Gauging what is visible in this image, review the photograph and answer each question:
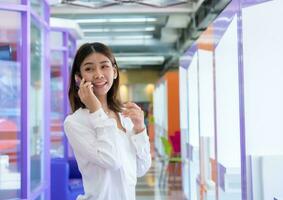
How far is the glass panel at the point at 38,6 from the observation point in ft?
12.5

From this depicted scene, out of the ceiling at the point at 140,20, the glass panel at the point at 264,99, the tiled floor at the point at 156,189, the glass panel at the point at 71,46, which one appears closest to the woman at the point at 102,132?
the glass panel at the point at 264,99

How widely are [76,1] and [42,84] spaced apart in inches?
126

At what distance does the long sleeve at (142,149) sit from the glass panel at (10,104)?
81.7 inches

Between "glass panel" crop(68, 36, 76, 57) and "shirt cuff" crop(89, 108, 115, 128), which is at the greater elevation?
"glass panel" crop(68, 36, 76, 57)

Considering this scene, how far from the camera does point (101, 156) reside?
1.44m

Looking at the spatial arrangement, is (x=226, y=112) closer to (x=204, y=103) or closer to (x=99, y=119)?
(x=204, y=103)

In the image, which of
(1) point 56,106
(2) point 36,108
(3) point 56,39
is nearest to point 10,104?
(2) point 36,108

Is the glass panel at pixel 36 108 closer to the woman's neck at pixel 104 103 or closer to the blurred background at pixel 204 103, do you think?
the blurred background at pixel 204 103

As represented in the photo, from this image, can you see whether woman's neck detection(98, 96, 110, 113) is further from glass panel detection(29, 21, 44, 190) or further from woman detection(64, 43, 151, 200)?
glass panel detection(29, 21, 44, 190)

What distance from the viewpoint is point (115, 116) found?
165 centimetres

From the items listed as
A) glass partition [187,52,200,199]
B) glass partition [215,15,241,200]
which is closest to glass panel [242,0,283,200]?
glass partition [215,15,241,200]

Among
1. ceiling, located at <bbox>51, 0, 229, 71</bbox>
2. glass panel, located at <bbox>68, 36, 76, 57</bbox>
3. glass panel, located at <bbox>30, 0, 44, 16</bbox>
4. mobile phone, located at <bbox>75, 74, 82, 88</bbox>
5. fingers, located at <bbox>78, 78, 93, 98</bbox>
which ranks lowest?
fingers, located at <bbox>78, 78, 93, 98</bbox>

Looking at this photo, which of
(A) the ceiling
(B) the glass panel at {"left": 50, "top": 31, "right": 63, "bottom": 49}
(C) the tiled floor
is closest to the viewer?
(B) the glass panel at {"left": 50, "top": 31, "right": 63, "bottom": 49}

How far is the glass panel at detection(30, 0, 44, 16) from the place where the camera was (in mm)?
3823
